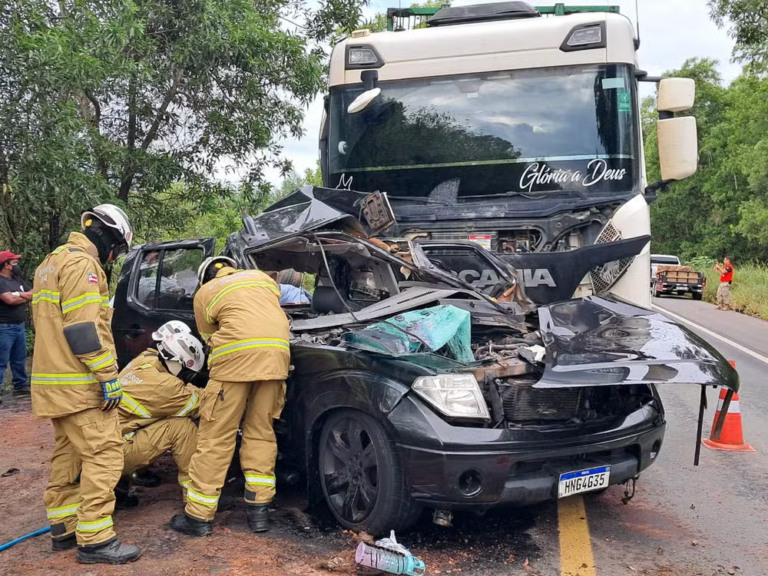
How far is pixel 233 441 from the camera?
13.2 ft

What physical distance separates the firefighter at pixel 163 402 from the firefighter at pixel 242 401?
245 mm

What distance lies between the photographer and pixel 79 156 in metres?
7.54

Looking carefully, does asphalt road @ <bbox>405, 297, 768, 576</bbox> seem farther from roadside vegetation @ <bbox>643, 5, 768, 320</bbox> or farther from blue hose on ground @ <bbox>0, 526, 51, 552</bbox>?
roadside vegetation @ <bbox>643, 5, 768, 320</bbox>

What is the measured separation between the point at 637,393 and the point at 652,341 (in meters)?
0.50

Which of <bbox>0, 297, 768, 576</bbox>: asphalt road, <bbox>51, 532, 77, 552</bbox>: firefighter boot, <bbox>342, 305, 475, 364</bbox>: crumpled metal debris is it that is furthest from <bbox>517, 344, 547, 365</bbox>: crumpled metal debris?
<bbox>51, 532, 77, 552</bbox>: firefighter boot

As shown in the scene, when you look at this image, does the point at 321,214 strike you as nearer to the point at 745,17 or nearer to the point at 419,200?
the point at 419,200

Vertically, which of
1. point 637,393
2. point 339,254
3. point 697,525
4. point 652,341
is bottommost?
point 697,525

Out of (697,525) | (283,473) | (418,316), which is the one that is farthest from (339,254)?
(697,525)

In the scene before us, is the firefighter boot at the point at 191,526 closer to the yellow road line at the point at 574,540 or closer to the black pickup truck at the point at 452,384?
the black pickup truck at the point at 452,384

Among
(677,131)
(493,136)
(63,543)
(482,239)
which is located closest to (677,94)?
(677,131)

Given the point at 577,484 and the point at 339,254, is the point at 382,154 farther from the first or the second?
the point at 577,484

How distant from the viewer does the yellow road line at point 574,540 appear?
11.3ft

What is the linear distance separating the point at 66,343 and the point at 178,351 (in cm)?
85

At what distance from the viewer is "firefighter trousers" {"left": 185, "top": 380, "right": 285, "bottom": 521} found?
12.9 feet
